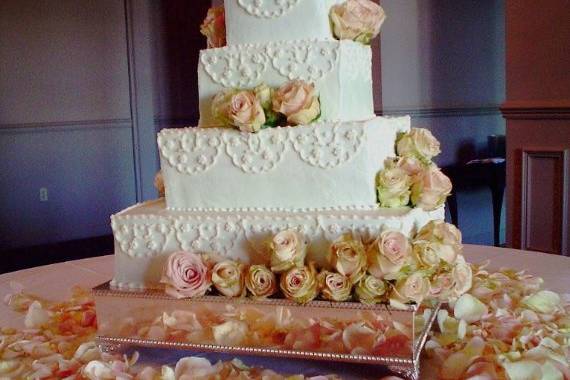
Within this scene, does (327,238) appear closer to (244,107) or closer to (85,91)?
(244,107)

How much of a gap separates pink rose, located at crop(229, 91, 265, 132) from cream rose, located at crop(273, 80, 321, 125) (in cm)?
5

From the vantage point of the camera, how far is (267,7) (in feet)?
5.77

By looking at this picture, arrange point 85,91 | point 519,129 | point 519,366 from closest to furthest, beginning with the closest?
point 519,366 < point 519,129 < point 85,91

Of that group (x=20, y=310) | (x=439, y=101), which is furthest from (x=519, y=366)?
(x=439, y=101)

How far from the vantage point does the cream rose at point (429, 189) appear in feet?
5.39

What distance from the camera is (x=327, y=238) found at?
1590 mm

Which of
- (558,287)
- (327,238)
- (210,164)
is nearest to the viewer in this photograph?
(327,238)

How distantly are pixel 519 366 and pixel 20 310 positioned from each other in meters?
1.51

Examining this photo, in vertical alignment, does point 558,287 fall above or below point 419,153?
below

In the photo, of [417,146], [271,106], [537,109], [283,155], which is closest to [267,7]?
[271,106]

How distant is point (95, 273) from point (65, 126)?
4315 mm

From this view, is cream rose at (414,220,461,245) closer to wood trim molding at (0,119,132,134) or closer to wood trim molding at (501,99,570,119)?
wood trim molding at (501,99,570,119)

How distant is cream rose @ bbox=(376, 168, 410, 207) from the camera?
5.38 ft

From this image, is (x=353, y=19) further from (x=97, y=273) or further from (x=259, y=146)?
(x=97, y=273)
